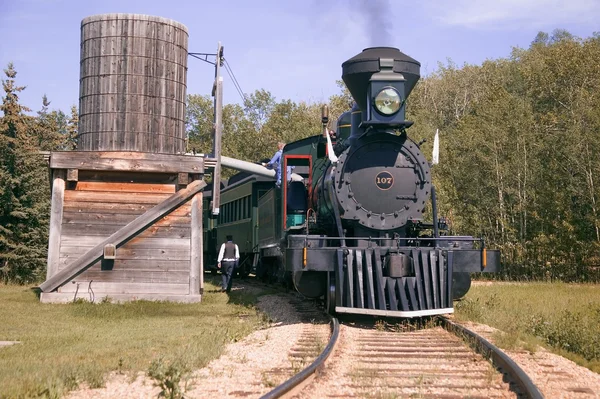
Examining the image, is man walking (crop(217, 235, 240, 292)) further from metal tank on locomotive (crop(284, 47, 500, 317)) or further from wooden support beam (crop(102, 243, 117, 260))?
metal tank on locomotive (crop(284, 47, 500, 317))

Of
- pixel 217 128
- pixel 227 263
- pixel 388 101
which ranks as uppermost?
pixel 217 128

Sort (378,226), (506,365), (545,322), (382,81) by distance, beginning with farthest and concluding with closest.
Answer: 1. (378,226)
2. (382,81)
3. (545,322)
4. (506,365)

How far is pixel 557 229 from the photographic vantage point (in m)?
25.2

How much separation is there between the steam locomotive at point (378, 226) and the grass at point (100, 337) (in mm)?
1427

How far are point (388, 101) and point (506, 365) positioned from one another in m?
5.04

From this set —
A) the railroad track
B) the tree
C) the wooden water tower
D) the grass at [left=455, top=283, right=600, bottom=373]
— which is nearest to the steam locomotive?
the grass at [left=455, top=283, right=600, bottom=373]

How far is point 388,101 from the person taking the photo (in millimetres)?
10719

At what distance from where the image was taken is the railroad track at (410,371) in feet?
19.2

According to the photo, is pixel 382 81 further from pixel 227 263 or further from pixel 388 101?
pixel 227 263

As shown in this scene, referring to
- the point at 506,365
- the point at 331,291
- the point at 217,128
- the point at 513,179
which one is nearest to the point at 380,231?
the point at 331,291

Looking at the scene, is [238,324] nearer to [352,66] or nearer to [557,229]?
[352,66]

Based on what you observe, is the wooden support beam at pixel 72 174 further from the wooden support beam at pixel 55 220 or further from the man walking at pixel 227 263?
the man walking at pixel 227 263

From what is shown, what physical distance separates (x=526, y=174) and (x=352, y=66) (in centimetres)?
1933

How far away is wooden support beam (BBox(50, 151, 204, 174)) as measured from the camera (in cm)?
1373
